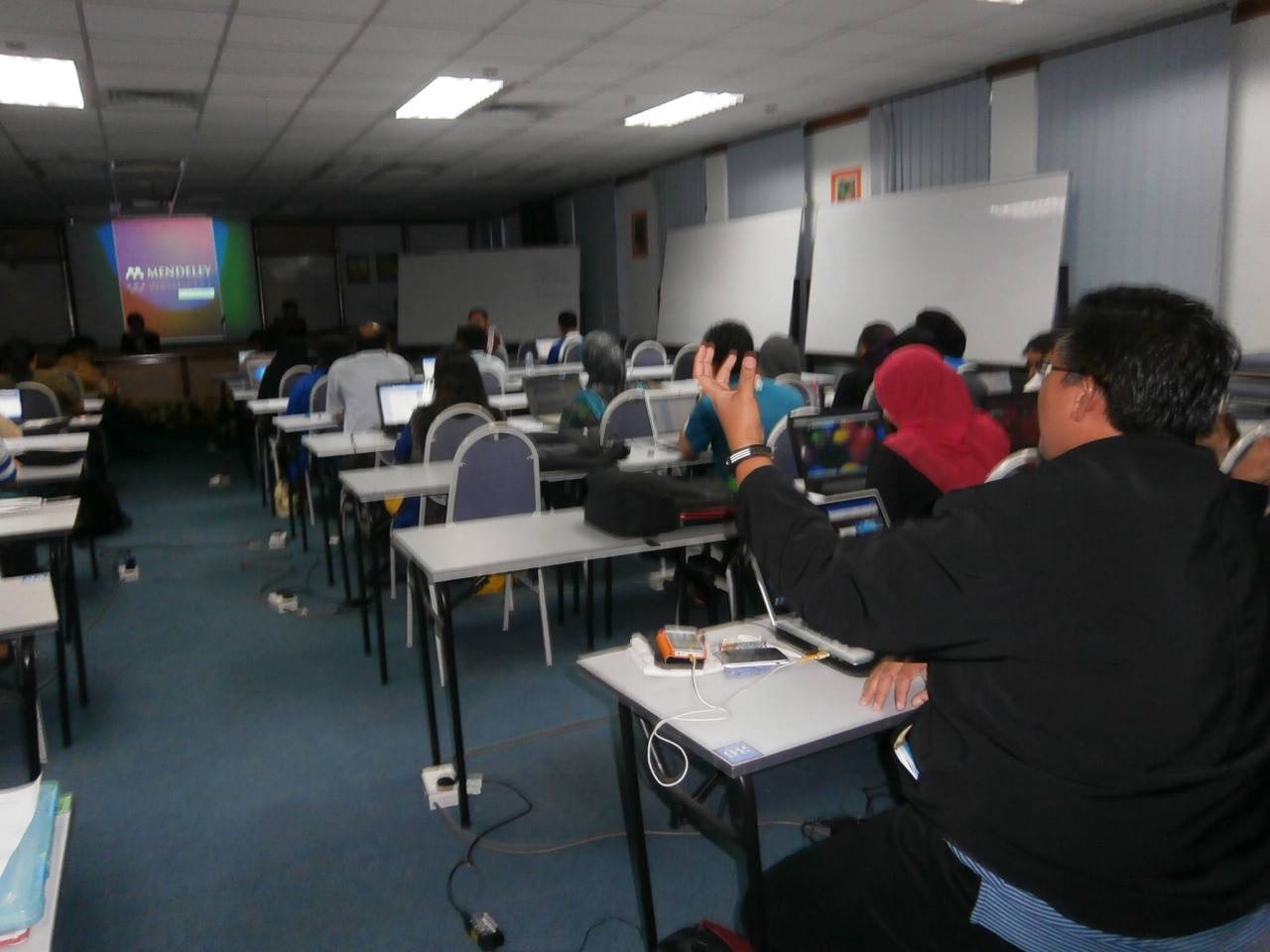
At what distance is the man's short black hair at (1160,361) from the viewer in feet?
3.77

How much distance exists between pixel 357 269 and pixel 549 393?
11652 millimetres

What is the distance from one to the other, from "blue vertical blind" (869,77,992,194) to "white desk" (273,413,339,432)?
4.80 m

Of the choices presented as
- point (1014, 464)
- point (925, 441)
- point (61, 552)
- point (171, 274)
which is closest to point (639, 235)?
point (171, 274)

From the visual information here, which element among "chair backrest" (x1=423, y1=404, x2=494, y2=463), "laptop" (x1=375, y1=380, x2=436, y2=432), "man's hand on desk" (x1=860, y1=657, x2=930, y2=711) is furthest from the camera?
"laptop" (x1=375, y1=380, x2=436, y2=432)

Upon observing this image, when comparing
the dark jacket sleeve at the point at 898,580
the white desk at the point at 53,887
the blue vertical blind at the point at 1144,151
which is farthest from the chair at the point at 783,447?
the blue vertical blind at the point at 1144,151

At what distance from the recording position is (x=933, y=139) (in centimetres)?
717

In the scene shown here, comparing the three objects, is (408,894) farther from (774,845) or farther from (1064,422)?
(1064,422)

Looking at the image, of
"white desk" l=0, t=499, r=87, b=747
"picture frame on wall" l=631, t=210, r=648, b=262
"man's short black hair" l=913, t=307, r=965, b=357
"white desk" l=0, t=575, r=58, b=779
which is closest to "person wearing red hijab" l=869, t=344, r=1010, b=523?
"man's short black hair" l=913, t=307, r=965, b=357

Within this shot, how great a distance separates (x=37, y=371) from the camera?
6.88 m

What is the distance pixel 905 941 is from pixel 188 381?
11977 mm

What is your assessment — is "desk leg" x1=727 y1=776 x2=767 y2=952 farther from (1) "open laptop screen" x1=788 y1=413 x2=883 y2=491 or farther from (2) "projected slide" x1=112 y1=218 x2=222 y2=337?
(2) "projected slide" x1=112 y1=218 x2=222 y2=337

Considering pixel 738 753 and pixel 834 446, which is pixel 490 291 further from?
pixel 738 753

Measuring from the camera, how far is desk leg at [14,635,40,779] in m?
2.46

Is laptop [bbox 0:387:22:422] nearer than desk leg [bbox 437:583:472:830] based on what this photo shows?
No
